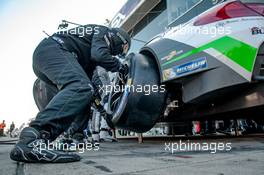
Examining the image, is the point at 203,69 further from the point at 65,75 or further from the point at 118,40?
the point at 65,75

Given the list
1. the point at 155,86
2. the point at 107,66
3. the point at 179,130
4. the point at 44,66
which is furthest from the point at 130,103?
the point at 179,130

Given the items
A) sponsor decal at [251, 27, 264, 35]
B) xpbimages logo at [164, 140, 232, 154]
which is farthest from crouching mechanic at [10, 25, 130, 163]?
sponsor decal at [251, 27, 264, 35]

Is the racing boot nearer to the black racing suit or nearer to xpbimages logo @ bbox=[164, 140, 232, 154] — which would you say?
the black racing suit

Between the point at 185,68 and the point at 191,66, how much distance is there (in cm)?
6

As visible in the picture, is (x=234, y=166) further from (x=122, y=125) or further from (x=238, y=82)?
(x=122, y=125)

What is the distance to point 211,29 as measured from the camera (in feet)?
8.14

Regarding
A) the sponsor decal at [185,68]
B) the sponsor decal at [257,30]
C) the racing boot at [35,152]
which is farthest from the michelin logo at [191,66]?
the racing boot at [35,152]

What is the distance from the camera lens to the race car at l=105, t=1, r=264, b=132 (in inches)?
91.4

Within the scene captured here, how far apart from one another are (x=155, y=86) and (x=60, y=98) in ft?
3.80

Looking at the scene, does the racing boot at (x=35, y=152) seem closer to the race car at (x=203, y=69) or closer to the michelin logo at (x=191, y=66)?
the race car at (x=203, y=69)

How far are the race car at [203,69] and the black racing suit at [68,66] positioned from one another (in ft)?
2.01

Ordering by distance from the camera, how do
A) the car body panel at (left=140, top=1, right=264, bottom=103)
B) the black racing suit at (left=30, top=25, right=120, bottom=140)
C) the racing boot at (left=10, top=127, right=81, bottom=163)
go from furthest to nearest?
the car body panel at (left=140, top=1, right=264, bottom=103)
the black racing suit at (left=30, top=25, right=120, bottom=140)
the racing boot at (left=10, top=127, right=81, bottom=163)

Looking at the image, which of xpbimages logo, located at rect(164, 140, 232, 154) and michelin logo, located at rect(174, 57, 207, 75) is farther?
michelin logo, located at rect(174, 57, 207, 75)

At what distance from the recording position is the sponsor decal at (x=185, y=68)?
7.97 feet
